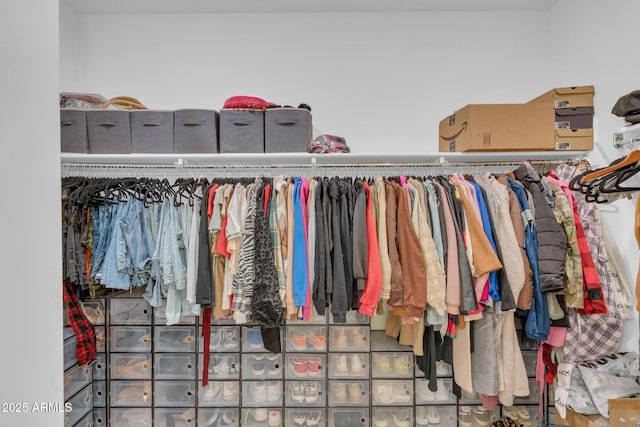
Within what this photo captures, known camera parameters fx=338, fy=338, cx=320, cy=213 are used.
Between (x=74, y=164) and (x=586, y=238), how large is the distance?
291cm

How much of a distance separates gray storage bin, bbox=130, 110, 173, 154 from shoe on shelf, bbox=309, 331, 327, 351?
1.44m

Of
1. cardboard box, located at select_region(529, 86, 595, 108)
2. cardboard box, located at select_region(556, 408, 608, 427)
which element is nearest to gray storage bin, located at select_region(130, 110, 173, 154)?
cardboard box, located at select_region(529, 86, 595, 108)

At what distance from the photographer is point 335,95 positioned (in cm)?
235

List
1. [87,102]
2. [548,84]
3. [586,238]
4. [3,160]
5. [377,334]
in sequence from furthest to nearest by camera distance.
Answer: [548,84], [377,334], [87,102], [586,238], [3,160]

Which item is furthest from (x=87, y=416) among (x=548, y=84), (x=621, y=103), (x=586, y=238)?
(x=548, y=84)

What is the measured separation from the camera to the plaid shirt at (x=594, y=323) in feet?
5.61

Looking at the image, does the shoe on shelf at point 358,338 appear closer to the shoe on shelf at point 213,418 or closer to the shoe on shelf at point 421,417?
the shoe on shelf at point 421,417

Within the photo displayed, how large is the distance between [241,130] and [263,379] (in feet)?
5.19

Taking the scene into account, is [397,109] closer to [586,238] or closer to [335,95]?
[335,95]

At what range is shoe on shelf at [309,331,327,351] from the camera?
7.16ft

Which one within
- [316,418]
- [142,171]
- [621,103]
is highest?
[621,103]

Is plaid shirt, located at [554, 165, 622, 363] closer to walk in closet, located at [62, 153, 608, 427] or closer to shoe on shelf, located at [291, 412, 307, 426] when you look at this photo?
walk in closet, located at [62, 153, 608, 427]

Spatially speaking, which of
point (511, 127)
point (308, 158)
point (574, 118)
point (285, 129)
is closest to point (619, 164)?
point (511, 127)

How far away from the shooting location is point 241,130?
196cm
